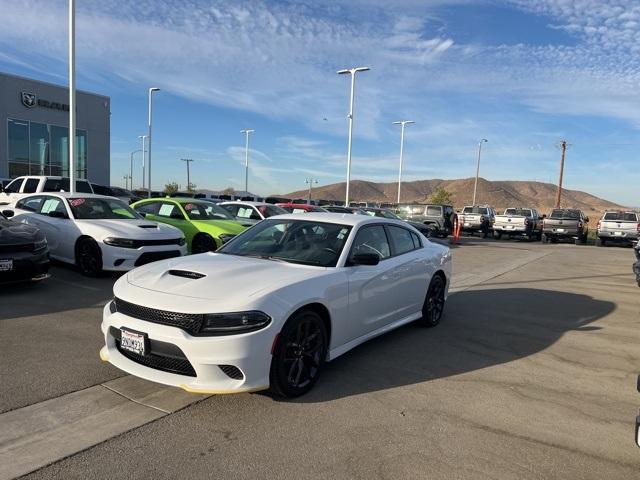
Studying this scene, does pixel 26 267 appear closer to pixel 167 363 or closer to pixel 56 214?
pixel 56 214

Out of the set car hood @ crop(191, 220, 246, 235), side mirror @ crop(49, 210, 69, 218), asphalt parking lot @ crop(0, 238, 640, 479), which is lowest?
asphalt parking lot @ crop(0, 238, 640, 479)

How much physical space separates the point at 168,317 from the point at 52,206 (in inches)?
286

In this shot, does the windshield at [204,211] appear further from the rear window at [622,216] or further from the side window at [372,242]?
the rear window at [622,216]

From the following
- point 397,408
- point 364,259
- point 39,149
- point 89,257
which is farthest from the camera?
point 39,149

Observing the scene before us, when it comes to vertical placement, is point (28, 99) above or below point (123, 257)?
above

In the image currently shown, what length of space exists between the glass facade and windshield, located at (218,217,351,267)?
28.9 m

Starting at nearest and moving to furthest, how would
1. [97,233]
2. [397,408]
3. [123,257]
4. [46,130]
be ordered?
[397,408], [123,257], [97,233], [46,130]

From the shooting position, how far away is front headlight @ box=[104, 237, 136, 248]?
28.0 ft

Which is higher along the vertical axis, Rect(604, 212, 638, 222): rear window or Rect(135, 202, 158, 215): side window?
Rect(604, 212, 638, 222): rear window

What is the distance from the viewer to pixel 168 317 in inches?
149

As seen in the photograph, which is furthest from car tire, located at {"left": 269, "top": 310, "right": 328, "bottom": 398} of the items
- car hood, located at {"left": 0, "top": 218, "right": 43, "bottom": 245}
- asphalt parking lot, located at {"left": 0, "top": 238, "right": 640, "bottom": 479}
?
car hood, located at {"left": 0, "top": 218, "right": 43, "bottom": 245}

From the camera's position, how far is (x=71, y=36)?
15516 mm

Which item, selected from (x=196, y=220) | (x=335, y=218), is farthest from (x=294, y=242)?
(x=196, y=220)

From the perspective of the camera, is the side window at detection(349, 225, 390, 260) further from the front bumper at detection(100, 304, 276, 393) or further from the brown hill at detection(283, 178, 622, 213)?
the brown hill at detection(283, 178, 622, 213)
